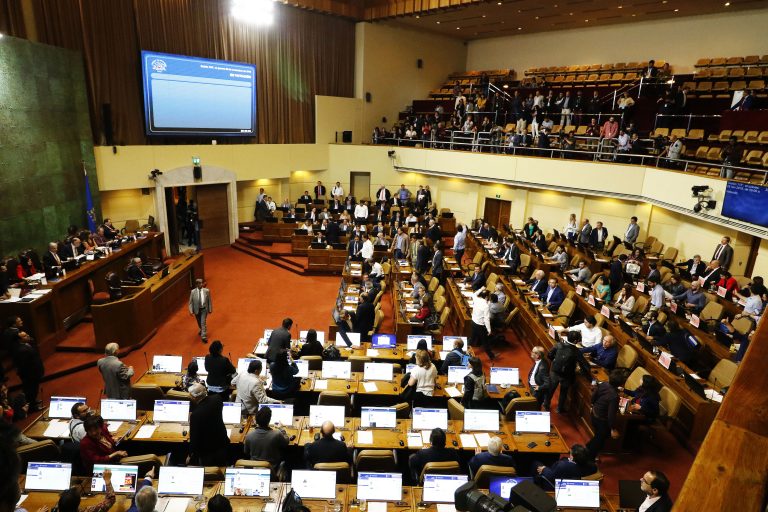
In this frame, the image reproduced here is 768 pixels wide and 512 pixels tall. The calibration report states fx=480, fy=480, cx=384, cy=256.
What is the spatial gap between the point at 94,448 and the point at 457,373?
458 centimetres

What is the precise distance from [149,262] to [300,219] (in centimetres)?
664

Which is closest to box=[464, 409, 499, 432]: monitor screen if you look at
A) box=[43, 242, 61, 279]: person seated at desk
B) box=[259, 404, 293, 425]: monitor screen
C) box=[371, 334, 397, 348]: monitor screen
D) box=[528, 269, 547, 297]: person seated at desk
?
box=[259, 404, 293, 425]: monitor screen

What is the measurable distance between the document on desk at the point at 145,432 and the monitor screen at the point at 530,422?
4.39m

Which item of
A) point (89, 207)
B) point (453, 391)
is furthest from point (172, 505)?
point (89, 207)

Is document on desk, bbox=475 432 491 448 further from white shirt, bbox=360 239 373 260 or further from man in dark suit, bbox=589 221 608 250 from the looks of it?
man in dark suit, bbox=589 221 608 250

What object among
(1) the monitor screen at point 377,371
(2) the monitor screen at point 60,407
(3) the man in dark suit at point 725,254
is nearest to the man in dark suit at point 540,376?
(1) the monitor screen at point 377,371

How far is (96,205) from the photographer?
557 inches

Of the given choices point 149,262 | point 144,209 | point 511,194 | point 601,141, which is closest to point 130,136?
point 144,209

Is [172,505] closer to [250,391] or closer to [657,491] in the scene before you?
[250,391]

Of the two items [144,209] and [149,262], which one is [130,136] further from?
[149,262]

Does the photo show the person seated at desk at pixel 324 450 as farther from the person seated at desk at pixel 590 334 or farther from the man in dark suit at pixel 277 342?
the person seated at desk at pixel 590 334

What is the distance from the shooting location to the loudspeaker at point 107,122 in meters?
14.6

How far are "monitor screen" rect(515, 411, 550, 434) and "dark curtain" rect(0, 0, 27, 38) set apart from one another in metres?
14.5

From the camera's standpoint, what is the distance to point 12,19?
1205 cm
